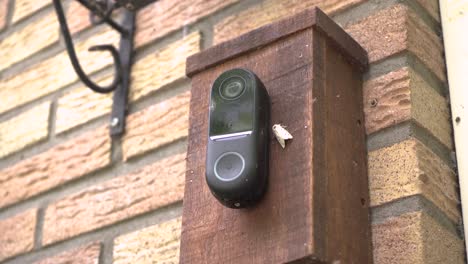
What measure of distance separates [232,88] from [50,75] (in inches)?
29.0

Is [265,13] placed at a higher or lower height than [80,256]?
higher

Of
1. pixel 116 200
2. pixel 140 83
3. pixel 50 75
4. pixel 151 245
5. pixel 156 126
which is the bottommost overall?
pixel 151 245

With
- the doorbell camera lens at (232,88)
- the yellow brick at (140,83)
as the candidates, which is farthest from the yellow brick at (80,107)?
the doorbell camera lens at (232,88)

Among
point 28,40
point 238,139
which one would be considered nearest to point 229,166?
point 238,139

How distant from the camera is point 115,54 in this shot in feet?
5.13

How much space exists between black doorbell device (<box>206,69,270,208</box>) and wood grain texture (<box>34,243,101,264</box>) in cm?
47

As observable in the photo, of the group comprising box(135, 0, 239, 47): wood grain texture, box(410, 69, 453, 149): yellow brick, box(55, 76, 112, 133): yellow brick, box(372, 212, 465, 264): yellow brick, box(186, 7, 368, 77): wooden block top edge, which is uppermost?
box(135, 0, 239, 47): wood grain texture

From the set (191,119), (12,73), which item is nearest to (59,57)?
(12,73)

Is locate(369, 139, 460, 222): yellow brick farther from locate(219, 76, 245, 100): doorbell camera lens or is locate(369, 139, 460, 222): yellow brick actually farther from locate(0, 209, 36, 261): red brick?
locate(0, 209, 36, 261): red brick

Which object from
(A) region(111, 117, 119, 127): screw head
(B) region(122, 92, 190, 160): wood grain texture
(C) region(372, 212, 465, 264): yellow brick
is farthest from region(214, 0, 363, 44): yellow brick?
(C) region(372, 212, 465, 264): yellow brick

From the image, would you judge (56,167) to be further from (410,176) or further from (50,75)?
→ (410,176)

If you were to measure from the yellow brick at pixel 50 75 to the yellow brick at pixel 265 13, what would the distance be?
0.92 ft

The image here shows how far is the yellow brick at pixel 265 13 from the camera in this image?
4.28ft

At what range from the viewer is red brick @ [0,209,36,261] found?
5.14 feet
